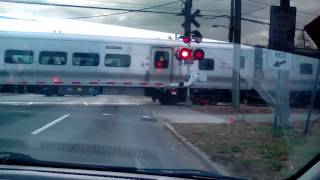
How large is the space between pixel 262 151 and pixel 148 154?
1.89 meters

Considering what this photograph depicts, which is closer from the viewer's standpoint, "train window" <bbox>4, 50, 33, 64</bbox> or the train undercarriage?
the train undercarriage

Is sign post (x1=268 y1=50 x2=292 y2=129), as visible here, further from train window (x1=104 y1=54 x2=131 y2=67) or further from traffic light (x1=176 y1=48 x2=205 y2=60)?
train window (x1=104 y1=54 x2=131 y2=67)

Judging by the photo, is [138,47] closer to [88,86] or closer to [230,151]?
[88,86]

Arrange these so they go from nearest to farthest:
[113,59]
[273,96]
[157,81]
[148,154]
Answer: [148,154] → [273,96] → [157,81] → [113,59]

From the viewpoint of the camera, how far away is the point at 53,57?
27.6 metres

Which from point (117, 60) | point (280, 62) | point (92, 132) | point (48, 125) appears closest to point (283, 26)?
point (280, 62)

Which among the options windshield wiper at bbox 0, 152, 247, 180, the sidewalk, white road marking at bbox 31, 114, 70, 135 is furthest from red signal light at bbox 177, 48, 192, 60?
windshield wiper at bbox 0, 152, 247, 180

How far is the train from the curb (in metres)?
0.71

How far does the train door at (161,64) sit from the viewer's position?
59.5 feet

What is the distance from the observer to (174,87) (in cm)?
1625

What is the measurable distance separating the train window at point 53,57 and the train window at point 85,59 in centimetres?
47

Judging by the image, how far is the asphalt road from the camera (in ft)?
28.2

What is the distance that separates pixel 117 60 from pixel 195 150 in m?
18.7

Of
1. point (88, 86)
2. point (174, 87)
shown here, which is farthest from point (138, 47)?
point (174, 87)
